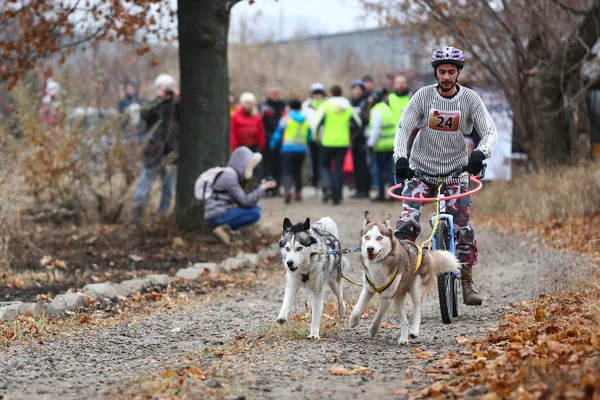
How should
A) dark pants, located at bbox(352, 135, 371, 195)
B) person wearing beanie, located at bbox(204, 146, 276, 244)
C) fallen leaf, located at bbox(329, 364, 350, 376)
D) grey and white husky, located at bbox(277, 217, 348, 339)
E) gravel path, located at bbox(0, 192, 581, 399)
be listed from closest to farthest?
gravel path, located at bbox(0, 192, 581, 399), fallen leaf, located at bbox(329, 364, 350, 376), grey and white husky, located at bbox(277, 217, 348, 339), person wearing beanie, located at bbox(204, 146, 276, 244), dark pants, located at bbox(352, 135, 371, 195)

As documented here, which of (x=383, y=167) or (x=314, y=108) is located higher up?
(x=314, y=108)

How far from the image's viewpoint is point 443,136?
26.4ft

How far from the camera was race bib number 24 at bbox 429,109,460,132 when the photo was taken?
7.92m

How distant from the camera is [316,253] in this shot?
764 centimetres

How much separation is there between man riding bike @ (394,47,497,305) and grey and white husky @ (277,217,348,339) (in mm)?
749

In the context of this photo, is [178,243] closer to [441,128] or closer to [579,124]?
[441,128]

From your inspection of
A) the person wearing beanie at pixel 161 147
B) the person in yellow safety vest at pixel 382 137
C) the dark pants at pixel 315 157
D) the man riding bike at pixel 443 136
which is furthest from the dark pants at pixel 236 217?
the dark pants at pixel 315 157

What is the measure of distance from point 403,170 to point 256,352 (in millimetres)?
1828

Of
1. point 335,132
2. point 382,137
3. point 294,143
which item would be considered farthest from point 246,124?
point 382,137

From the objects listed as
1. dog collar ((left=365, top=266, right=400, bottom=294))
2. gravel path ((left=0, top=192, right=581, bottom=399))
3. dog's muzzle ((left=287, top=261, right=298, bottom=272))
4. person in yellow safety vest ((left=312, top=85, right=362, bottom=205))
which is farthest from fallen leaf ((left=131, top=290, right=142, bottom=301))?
person in yellow safety vest ((left=312, top=85, right=362, bottom=205))

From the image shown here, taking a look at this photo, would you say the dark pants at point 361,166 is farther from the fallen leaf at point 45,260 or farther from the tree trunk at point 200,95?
the fallen leaf at point 45,260

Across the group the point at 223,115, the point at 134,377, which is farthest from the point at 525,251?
the point at 134,377

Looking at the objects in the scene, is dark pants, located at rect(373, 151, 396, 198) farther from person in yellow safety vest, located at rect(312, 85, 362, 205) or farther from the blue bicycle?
the blue bicycle

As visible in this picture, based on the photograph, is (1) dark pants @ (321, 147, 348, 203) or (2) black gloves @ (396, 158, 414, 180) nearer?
(2) black gloves @ (396, 158, 414, 180)
